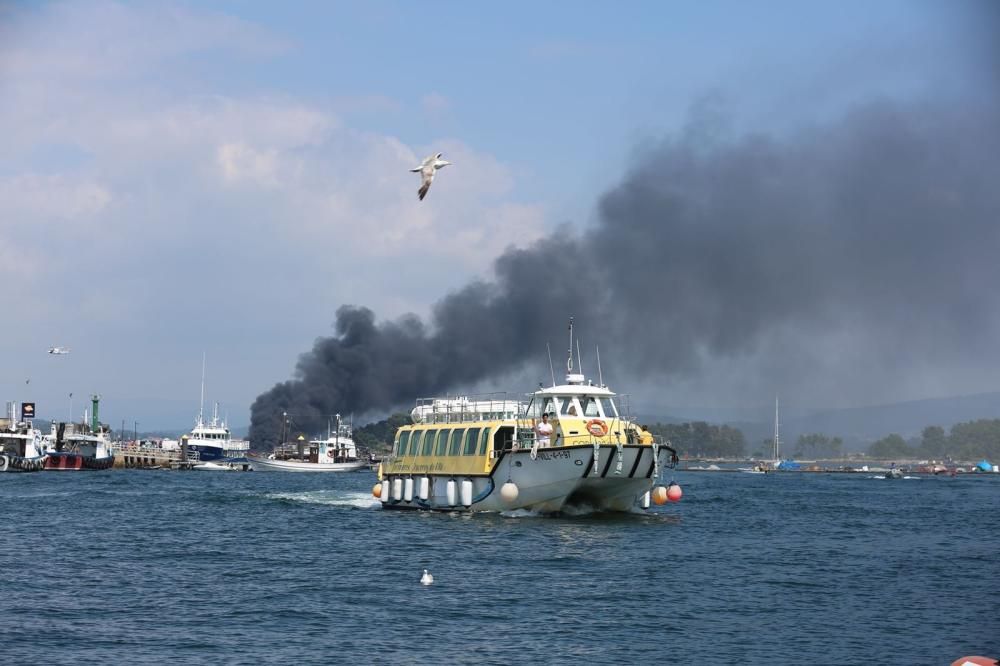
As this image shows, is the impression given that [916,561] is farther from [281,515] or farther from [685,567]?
[281,515]

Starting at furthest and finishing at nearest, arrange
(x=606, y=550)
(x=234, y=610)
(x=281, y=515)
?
(x=281, y=515) → (x=606, y=550) → (x=234, y=610)

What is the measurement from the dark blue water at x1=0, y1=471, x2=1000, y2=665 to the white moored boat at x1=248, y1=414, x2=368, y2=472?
360 feet

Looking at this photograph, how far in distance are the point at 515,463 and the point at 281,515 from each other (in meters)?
19.1

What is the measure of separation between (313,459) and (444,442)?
385ft

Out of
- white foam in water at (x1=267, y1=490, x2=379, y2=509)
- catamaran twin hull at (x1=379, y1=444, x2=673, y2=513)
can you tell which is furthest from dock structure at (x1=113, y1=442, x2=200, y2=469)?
catamaran twin hull at (x1=379, y1=444, x2=673, y2=513)

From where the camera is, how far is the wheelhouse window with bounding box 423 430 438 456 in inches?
2479

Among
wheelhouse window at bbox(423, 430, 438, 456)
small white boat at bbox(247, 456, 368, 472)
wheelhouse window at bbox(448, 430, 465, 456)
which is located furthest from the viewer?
small white boat at bbox(247, 456, 368, 472)

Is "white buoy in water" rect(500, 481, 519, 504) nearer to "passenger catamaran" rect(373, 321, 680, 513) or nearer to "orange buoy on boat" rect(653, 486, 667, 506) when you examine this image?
"passenger catamaran" rect(373, 321, 680, 513)

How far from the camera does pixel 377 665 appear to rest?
25.8 meters

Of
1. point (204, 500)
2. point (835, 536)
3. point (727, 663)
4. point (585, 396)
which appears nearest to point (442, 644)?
point (727, 663)

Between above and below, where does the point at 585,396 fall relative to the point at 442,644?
above

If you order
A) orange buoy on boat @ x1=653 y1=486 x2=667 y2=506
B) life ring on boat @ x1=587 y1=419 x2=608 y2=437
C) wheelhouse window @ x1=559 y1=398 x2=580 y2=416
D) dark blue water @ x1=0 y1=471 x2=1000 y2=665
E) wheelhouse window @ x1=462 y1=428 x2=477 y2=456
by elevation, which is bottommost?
dark blue water @ x1=0 y1=471 x2=1000 y2=665

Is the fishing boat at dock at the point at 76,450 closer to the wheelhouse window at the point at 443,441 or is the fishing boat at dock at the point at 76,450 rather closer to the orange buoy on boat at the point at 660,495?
the wheelhouse window at the point at 443,441

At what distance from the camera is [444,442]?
61406mm
